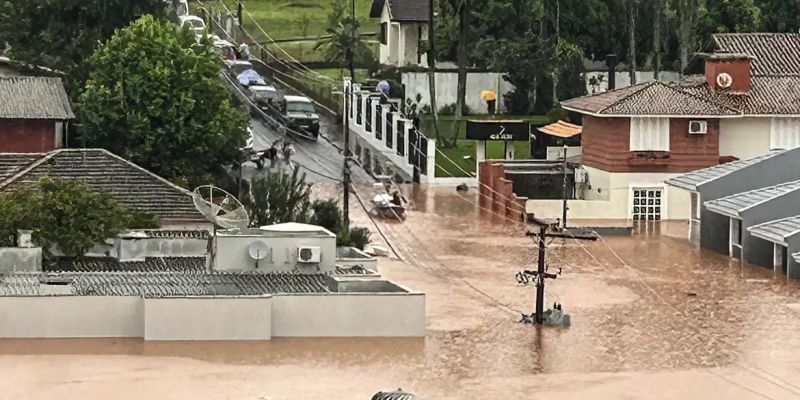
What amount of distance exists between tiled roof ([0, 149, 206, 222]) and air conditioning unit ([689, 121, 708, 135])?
17.4 meters

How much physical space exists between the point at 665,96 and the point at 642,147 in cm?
184

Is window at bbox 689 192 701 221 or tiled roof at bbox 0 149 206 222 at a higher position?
tiled roof at bbox 0 149 206 222

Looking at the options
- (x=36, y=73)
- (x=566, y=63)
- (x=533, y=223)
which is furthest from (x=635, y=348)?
(x=566, y=63)

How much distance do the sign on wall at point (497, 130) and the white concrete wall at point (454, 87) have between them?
8.23 meters

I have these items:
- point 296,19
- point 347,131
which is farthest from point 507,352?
point 296,19

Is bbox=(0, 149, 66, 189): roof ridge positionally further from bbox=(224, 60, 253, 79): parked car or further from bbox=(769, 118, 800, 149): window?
bbox=(769, 118, 800, 149): window

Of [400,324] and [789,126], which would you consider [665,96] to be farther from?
[400,324]

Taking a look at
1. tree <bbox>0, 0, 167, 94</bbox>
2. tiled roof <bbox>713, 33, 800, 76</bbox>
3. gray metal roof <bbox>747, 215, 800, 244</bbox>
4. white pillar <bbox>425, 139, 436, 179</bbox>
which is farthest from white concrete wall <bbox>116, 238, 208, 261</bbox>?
tiled roof <bbox>713, 33, 800, 76</bbox>

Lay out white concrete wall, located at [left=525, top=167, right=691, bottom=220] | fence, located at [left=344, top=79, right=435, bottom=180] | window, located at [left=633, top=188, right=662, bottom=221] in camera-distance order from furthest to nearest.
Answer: fence, located at [left=344, top=79, right=435, bottom=180] < window, located at [left=633, top=188, right=662, bottom=221] < white concrete wall, located at [left=525, top=167, right=691, bottom=220]

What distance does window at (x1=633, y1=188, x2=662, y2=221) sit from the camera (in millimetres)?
61781

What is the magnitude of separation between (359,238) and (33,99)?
1113 centimetres

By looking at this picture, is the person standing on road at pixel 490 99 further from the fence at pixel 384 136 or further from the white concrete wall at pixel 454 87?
the fence at pixel 384 136

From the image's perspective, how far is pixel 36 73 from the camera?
65.2 metres

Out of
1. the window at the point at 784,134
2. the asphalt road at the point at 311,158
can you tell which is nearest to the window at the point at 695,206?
the window at the point at 784,134
